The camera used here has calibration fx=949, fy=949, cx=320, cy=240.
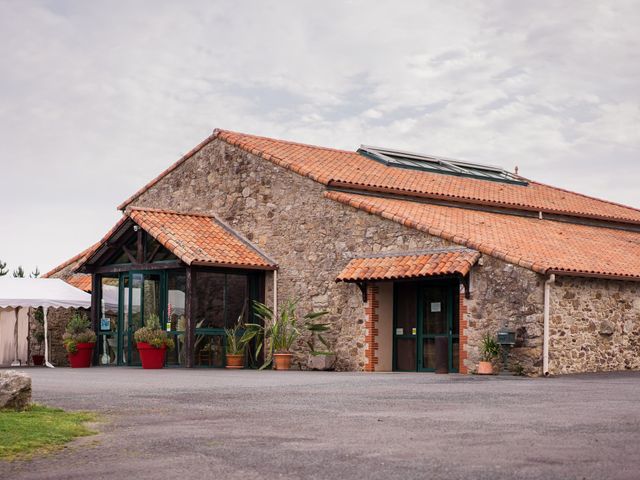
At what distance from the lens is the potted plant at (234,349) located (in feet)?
76.6

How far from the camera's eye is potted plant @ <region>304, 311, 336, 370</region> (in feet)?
73.6

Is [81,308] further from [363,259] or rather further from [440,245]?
[440,245]

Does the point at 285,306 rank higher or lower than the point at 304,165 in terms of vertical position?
lower

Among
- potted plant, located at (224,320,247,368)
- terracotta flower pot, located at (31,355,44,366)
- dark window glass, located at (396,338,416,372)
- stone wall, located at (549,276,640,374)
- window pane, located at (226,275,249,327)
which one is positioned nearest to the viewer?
stone wall, located at (549,276,640,374)

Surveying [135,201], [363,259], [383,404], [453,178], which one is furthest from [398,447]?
[135,201]

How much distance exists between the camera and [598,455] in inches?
279

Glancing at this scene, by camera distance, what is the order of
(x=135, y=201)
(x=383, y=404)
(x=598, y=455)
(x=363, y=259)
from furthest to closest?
(x=135, y=201) → (x=363, y=259) → (x=383, y=404) → (x=598, y=455)

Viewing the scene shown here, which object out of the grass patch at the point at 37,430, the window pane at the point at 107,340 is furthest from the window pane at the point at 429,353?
the grass patch at the point at 37,430

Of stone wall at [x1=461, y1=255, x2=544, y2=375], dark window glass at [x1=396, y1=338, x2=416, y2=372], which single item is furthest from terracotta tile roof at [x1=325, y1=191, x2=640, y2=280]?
dark window glass at [x1=396, y1=338, x2=416, y2=372]

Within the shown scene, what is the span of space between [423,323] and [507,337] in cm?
353

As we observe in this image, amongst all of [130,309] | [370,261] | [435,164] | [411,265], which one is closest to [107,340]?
[130,309]

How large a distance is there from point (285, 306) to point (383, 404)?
1210 centimetres

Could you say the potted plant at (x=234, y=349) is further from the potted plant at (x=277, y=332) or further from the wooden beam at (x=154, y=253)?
the wooden beam at (x=154, y=253)

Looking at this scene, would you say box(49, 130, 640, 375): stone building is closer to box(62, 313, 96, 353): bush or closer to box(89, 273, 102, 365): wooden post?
box(89, 273, 102, 365): wooden post
